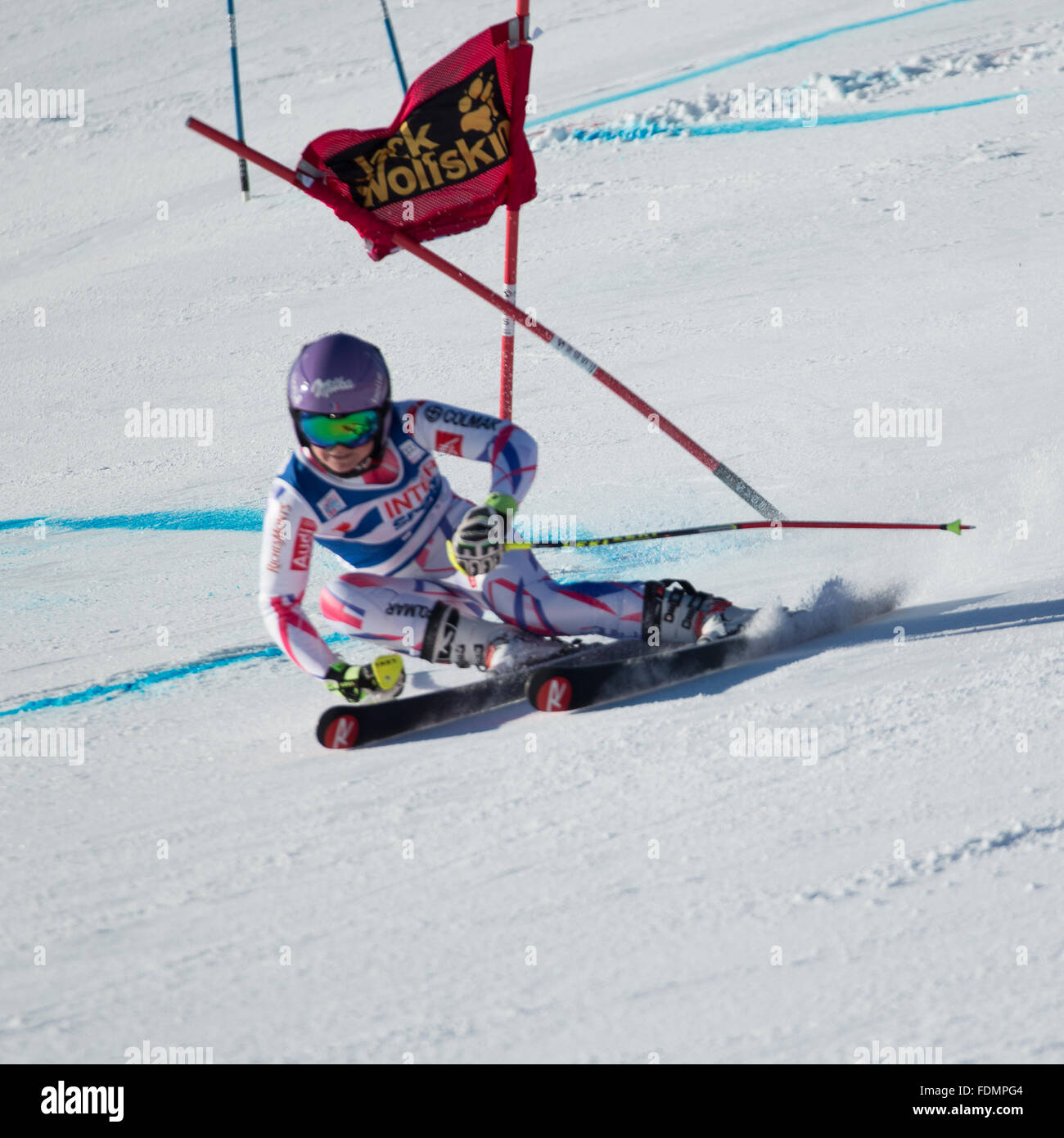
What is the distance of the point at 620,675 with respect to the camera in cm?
430

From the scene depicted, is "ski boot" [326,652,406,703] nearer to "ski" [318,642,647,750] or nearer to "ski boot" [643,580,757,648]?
"ski" [318,642,647,750]

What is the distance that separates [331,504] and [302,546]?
19cm

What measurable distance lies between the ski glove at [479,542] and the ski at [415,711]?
38 cm

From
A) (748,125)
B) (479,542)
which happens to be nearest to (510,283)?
(479,542)

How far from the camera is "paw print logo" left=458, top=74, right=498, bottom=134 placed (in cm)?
517

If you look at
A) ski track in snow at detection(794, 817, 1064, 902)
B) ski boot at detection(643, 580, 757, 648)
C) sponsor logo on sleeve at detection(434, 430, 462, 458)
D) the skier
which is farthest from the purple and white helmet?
ski track in snow at detection(794, 817, 1064, 902)

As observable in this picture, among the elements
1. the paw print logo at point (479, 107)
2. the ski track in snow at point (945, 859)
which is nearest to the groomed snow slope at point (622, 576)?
the ski track in snow at point (945, 859)

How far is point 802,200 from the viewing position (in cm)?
1106

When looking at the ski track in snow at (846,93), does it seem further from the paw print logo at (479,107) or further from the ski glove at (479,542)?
the ski glove at (479,542)

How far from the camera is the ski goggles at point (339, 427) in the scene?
167 inches

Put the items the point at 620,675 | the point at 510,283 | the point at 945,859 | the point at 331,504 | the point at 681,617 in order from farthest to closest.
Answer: the point at 510,283, the point at 681,617, the point at 331,504, the point at 620,675, the point at 945,859

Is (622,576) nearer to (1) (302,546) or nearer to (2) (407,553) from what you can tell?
(2) (407,553)

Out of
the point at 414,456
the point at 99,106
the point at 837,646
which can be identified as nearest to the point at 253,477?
the point at 414,456
